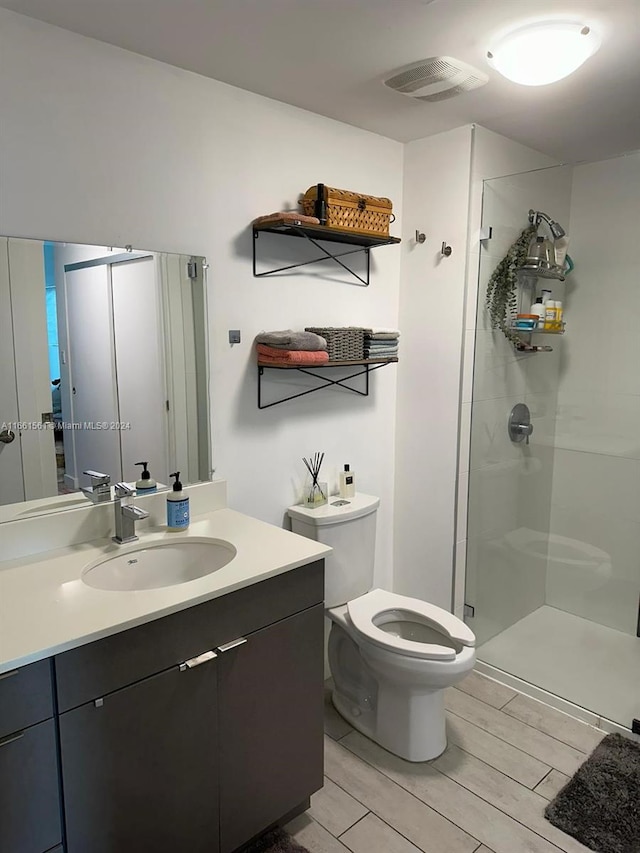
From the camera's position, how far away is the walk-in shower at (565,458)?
8.99 feet

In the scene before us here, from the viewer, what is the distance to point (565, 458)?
10.3 ft

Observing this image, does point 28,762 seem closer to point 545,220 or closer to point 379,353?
point 379,353

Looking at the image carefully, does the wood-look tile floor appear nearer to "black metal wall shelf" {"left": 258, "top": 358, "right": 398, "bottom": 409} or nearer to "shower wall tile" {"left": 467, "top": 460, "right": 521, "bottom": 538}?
"shower wall tile" {"left": 467, "top": 460, "right": 521, "bottom": 538}

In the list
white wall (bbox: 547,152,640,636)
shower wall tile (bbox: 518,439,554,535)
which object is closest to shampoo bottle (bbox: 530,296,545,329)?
white wall (bbox: 547,152,640,636)

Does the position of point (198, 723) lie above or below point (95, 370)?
below

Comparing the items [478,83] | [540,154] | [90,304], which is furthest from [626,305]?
[90,304]

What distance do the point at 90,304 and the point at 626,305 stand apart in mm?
2345

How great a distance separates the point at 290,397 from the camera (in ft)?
8.01

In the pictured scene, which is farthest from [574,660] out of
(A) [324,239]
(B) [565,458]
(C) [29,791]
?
(C) [29,791]

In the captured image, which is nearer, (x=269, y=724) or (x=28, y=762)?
(x=28, y=762)

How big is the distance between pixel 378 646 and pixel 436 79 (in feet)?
6.35

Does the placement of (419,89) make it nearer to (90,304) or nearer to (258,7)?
(258,7)

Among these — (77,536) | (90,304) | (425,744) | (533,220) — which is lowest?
(425,744)

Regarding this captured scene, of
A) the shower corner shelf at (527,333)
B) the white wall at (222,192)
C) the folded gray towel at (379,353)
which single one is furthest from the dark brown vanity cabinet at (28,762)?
the shower corner shelf at (527,333)
